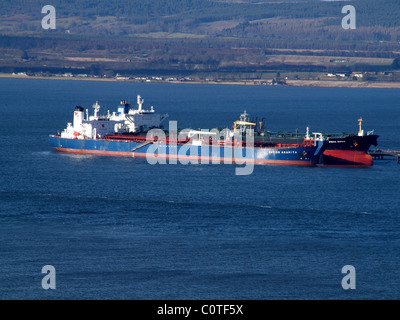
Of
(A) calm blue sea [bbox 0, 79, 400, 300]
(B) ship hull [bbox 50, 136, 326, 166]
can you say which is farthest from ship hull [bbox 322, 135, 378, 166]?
(A) calm blue sea [bbox 0, 79, 400, 300]

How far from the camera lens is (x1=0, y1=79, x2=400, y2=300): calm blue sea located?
82.4 ft

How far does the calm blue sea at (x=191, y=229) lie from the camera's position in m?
25.1

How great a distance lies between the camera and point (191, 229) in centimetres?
3155

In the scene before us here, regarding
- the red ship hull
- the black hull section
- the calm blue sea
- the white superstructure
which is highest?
the white superstructure

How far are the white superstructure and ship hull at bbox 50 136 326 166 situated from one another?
107cm

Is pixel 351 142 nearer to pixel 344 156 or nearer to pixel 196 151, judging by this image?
pixel 344 156

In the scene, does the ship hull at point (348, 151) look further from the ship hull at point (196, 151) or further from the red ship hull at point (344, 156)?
the ship hull at point (196, 151)

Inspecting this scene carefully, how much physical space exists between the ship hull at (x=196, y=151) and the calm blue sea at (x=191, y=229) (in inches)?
46.5

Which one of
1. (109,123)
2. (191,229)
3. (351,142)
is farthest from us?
(109,123)

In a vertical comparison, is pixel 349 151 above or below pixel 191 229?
above

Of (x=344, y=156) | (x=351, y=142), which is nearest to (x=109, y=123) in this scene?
(x=344, y=156)

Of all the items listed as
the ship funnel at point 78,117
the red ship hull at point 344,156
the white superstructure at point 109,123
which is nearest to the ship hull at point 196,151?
the white superstructure at point 109,123

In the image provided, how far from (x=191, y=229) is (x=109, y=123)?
26.7m

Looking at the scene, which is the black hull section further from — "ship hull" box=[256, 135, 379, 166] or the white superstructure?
the white superstructure
